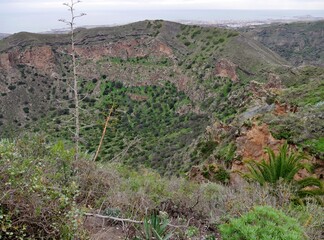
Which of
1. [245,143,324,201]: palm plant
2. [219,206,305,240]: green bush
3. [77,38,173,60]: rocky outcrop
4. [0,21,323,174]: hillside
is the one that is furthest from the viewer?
[77,38,173,60]: rocky outcrop

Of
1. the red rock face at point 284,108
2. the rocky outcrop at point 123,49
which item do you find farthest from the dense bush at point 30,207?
the rocky outcrop at point 123,49

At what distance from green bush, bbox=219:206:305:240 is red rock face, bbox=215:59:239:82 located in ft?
143

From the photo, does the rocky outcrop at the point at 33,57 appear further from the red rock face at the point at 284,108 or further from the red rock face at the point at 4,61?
the red rock face at the point at 284,108

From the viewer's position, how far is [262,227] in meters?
4.61

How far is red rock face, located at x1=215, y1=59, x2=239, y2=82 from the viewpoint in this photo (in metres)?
47.7

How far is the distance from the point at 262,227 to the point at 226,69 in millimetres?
44948

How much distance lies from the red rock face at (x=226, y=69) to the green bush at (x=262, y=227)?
43.7 m

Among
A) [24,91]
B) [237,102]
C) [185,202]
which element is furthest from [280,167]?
[24,91]

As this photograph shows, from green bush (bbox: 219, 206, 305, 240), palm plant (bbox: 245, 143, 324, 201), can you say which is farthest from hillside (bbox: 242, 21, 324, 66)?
green bush (bbox: 219, 206, 305, 240)

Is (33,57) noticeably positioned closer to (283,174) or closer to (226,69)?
(226,69)

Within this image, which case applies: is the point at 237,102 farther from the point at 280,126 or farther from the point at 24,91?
the point at 24,91

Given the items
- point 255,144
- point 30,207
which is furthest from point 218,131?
point 30,207

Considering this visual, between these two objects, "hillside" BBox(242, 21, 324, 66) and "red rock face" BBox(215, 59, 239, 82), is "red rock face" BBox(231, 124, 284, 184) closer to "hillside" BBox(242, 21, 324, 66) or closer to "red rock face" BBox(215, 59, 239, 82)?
"red rock face" BBox(215, 59, 239, 82)

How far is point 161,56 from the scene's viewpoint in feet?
206
